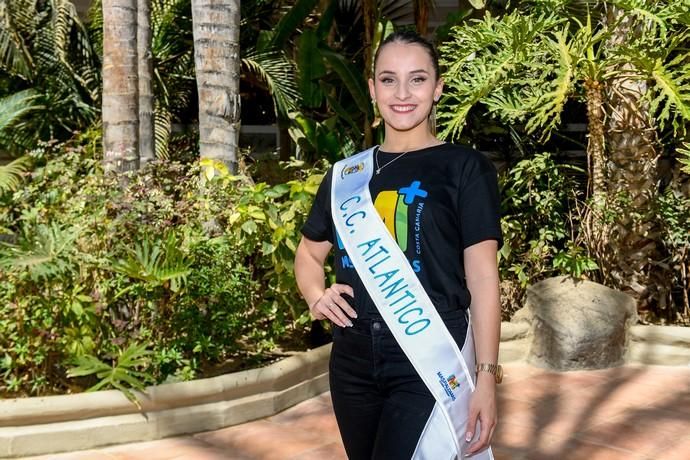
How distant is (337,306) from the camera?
94.7 inches

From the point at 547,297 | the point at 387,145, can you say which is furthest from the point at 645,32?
the point at 387,145

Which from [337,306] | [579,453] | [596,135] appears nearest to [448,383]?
[337,306]

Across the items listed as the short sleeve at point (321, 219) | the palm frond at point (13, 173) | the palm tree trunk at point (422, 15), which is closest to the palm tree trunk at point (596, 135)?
the palm tree trunk at point (422, 15)

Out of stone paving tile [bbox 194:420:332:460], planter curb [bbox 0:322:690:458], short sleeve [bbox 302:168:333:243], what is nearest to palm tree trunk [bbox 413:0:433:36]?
planter curb [bbox 0:322:690:458]

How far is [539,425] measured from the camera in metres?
5.41

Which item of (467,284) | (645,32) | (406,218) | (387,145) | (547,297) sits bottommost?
(547,297)

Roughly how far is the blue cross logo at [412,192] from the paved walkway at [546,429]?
277 centimetres

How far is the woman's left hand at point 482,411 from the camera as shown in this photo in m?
2.28

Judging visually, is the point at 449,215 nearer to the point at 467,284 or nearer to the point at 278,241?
the point at 467,284

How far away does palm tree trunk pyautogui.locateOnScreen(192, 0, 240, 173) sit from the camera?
20.1 feet

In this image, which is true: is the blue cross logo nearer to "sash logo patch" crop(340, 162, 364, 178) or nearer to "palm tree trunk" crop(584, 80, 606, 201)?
"sash logo patch" crop(340, 162, 364, 178)

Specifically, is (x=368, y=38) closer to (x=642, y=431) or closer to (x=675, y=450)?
(x=642, y=431)

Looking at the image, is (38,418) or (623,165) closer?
(38,418)

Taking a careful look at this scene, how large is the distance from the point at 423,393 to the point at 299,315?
391 centimetres
